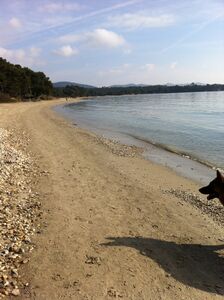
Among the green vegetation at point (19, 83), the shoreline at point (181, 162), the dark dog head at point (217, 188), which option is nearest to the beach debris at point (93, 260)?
the dark dog head at point (217, 188)

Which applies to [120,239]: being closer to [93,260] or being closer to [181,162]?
[93,260]

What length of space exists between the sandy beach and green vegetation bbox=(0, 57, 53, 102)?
71831 mm

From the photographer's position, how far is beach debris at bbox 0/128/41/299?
24.9ft

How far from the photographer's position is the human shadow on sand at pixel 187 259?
7.87 metres

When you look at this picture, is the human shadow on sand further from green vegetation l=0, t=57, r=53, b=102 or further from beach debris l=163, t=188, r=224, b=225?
green vegetation l=0, t=57, r=53, b=102

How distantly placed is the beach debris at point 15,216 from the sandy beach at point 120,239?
0.13 m

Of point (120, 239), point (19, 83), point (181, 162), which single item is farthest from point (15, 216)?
point (19, 83)

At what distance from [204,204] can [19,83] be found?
86975 millimetres

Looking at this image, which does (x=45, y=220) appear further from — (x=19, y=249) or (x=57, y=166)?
(x=57, y=166)

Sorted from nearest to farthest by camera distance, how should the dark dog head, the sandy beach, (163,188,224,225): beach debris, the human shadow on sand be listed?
the sandy beach < the human shadow on sand < the dark dog head < (163,188,224,225): beach debris

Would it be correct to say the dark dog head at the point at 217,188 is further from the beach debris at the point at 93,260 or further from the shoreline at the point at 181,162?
the shoreline at the point at 181,162

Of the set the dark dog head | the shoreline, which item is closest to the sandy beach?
the dark dog head

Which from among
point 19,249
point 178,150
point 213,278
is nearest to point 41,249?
point 19,249

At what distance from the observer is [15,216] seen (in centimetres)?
1024
